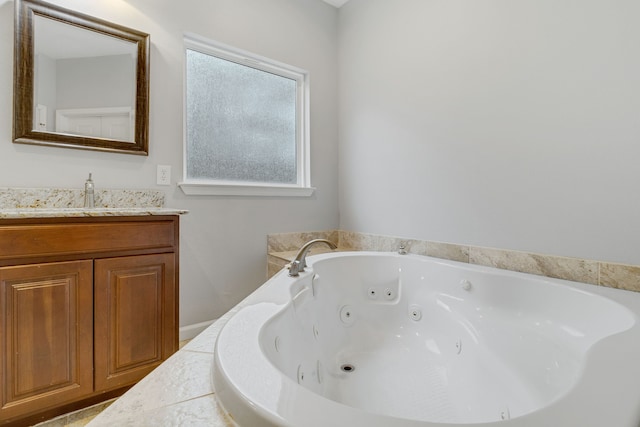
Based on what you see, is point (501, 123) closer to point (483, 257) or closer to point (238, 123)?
point (483, 257)

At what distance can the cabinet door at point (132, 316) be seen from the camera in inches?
49.0

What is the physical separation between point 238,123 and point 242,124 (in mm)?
31

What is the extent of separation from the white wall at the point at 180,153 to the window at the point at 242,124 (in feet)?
0.26

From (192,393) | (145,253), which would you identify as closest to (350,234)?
(145,253)

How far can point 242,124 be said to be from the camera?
2.20 m

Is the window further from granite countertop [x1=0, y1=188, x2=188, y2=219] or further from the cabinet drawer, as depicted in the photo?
the cabinet drawer

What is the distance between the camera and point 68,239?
118 centimetres

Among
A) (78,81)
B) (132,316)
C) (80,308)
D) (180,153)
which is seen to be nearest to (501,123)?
(180,153)

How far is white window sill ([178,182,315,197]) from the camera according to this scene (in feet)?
6.22

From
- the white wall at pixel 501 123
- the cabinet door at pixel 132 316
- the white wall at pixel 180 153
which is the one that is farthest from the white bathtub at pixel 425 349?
the white wall at pixel 180 153

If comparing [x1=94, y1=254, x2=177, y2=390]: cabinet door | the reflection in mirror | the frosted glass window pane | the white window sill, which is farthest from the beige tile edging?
the reflection in mirror

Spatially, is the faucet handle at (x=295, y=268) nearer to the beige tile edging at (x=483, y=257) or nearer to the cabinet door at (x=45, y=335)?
the beige tile edging at (x=483, y=257)

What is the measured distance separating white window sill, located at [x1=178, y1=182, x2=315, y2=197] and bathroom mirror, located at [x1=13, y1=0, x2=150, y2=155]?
1.07 feet

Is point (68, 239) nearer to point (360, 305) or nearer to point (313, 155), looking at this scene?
point (360, 305)
